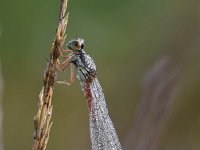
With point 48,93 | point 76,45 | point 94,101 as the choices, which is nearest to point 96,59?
point 76,45

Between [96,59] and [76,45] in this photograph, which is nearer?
[76,45]

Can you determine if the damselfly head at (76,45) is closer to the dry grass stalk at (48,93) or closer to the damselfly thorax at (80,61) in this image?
the damselfly thorax at (80,61)

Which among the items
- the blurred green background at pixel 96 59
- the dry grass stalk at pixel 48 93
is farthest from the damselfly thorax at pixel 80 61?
the dry grass stalk at pixel 48 93

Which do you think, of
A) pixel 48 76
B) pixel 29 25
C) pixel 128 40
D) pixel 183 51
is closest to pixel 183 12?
pixel 128 40

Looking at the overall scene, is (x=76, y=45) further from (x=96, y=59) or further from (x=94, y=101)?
(x=96, y=59)

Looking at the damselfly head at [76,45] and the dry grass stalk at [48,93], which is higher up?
the damselfly head at [76,45]

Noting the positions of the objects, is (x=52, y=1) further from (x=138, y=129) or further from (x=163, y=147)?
(x=138, y=129)
